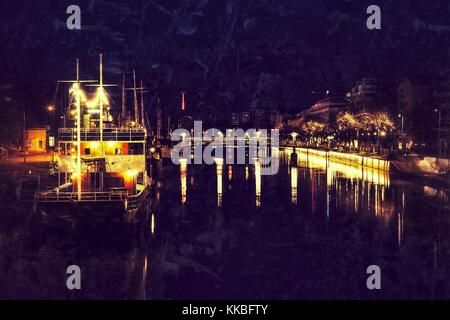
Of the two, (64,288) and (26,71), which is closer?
(64,288)

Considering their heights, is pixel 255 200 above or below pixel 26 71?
below

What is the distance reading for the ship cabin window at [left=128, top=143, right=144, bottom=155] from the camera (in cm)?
5297

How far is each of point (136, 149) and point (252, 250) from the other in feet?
73.7

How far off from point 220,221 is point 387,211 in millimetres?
14655

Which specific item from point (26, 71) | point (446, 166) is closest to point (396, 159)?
point (446, 166)

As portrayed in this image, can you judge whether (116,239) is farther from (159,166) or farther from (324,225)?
(159,166)

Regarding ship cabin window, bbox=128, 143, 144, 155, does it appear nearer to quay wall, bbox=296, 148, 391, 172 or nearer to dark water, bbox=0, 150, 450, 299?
dark water, bbox=0, 150, 450, 299

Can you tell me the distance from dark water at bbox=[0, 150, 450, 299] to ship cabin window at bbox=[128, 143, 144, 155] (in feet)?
17.2

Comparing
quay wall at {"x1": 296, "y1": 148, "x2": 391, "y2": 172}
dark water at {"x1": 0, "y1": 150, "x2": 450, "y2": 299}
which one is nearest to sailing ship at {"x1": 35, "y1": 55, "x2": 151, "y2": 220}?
dark water at {"x1": 0, "y1": 150, "x2": 450, "y2": 299}

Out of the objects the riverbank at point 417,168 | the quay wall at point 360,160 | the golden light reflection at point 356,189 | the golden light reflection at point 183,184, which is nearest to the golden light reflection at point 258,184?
the golden light reflection at point 356,189

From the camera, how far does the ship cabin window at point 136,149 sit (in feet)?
174

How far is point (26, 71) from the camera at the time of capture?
401 ft

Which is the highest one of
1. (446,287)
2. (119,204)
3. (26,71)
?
(26,71)

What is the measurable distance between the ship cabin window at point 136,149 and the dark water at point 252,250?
5242 mm
